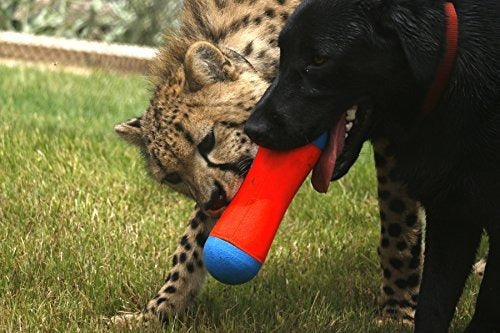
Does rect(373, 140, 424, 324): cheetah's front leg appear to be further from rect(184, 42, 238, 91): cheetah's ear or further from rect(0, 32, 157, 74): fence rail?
rect(0, 32, 157, 74): fence rail

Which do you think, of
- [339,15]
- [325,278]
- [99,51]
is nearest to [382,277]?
[325,278]

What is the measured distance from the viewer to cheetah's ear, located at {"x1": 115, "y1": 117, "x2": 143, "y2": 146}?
12.8ft

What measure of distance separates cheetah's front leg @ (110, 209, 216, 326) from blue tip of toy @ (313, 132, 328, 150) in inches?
33.2

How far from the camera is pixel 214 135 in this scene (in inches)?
140

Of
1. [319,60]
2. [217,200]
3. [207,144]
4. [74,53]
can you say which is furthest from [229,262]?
[74,53]

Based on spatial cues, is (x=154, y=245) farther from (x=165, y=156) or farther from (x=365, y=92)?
(x=365, y=92)

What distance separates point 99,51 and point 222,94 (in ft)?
19.9

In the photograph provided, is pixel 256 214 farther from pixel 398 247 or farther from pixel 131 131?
pixel 398 247

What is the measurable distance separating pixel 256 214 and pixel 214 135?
0.40m

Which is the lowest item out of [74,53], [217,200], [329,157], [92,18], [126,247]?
[92,18]

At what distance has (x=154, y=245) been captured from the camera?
4.54 meters

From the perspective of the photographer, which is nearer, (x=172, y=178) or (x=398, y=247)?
(x=172, y=178)

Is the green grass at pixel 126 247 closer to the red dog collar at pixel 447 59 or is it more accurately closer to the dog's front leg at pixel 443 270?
the dog's front leg at pixel 443 270

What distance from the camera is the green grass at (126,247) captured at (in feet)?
12.6
